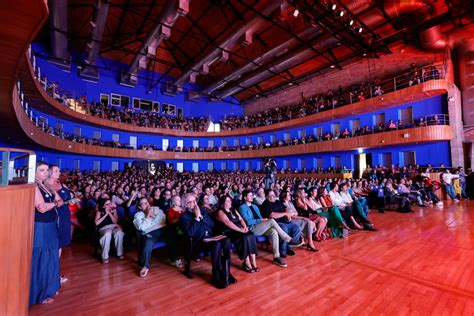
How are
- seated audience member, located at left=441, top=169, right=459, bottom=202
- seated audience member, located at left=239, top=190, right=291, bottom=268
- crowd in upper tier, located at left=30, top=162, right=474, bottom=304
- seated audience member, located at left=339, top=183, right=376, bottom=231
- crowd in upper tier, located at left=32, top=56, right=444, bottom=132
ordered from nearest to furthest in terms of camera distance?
crowd in upper tier, located at left=30, top=162, right=474, bottom=304, seated audience member, located at left=239, top=190, right=291, bottom=268, seated audience member, located at left=339, top=183, right=376, bottom=231, seated audience member, located at left=441, top=169, right=459, bottom=202, crowd in upper tier, located at left=32, top=56, right=444, bottom=132

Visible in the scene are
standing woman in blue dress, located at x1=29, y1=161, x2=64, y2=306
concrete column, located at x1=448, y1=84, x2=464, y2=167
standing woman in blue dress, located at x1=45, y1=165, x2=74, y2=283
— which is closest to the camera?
standing woman in blue dress, located at x1=29, y1=161, x2=64, y2=306

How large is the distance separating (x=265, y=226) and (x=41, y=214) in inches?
115

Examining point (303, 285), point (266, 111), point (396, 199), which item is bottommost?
point (303, 285)

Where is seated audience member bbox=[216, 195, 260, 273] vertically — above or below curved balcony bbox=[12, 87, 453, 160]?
below

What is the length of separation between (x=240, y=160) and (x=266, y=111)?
5.33m

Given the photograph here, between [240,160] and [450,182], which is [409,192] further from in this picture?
[240,160]

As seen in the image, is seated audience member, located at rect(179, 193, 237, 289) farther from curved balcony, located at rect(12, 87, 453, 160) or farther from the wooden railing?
curved balcony, located at rect(12, 87, 453, 160)

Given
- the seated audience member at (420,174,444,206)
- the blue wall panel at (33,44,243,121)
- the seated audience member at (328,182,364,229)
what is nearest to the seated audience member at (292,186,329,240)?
the seated audience member at (328,182,364,229)

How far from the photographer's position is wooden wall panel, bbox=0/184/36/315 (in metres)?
1.60

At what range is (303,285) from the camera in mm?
2939

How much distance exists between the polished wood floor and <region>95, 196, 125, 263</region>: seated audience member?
0.22m

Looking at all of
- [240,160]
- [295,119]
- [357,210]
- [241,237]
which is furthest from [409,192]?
[240,160]

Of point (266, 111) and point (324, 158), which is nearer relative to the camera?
point (324, 158)

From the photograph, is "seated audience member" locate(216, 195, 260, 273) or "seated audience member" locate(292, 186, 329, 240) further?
"seated audience member" locate(292, 186, 329, 240)
